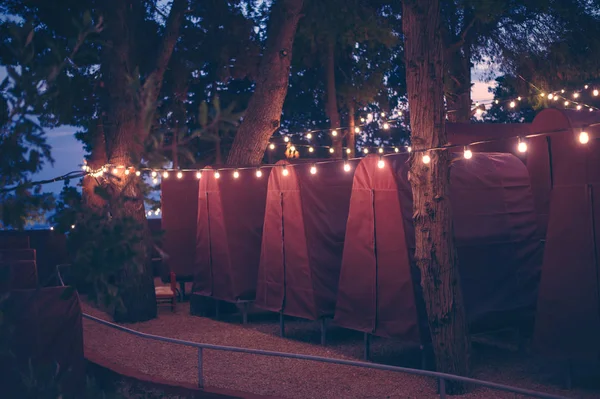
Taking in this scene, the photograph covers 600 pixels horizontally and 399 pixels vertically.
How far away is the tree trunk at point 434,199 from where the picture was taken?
8312 mm

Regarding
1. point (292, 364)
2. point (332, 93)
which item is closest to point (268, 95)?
point (292, 364)

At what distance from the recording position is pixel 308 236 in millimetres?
11664

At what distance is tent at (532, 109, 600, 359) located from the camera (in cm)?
789

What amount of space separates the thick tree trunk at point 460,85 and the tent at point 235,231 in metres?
8.53

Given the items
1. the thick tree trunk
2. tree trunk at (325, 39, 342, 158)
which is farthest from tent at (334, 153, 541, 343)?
tree trunk at (325, 39, 342, 158)

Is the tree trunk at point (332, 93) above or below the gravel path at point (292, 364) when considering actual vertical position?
above

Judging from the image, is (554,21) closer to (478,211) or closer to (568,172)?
(478,211)

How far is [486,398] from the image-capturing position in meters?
7.95

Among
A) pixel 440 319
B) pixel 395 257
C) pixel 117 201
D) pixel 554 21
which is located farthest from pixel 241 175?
pixel 117 201

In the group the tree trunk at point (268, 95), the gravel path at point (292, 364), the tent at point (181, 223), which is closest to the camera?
the gravel path at point (292, 364)

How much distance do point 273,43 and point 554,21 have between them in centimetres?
772

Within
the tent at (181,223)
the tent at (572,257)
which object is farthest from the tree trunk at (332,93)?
the tent at (572,257)

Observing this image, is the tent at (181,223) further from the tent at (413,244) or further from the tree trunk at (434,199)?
the tree trunk at (434,199)

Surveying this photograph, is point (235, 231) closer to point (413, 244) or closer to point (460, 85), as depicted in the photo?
point (413, 244)
